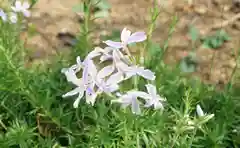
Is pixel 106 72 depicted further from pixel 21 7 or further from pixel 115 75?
pixel 21 7

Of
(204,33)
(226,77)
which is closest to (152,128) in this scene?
(226,77)

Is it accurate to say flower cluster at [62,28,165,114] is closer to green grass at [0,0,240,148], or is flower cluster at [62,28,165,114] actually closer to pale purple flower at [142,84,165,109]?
pale purple flower at [142,84,165,109]

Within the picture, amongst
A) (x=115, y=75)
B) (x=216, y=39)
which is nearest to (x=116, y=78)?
(x=115, y=75)

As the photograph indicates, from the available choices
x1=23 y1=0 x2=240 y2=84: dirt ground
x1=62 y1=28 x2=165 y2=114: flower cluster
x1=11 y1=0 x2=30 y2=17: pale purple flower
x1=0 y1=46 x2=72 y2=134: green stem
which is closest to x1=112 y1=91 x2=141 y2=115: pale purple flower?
x1=62 y1=28 x2=165 y2=114: flower cluster

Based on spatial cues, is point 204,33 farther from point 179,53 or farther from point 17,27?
point 17,27

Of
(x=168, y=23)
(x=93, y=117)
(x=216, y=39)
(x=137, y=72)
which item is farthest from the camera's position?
(x=168, y=23)
